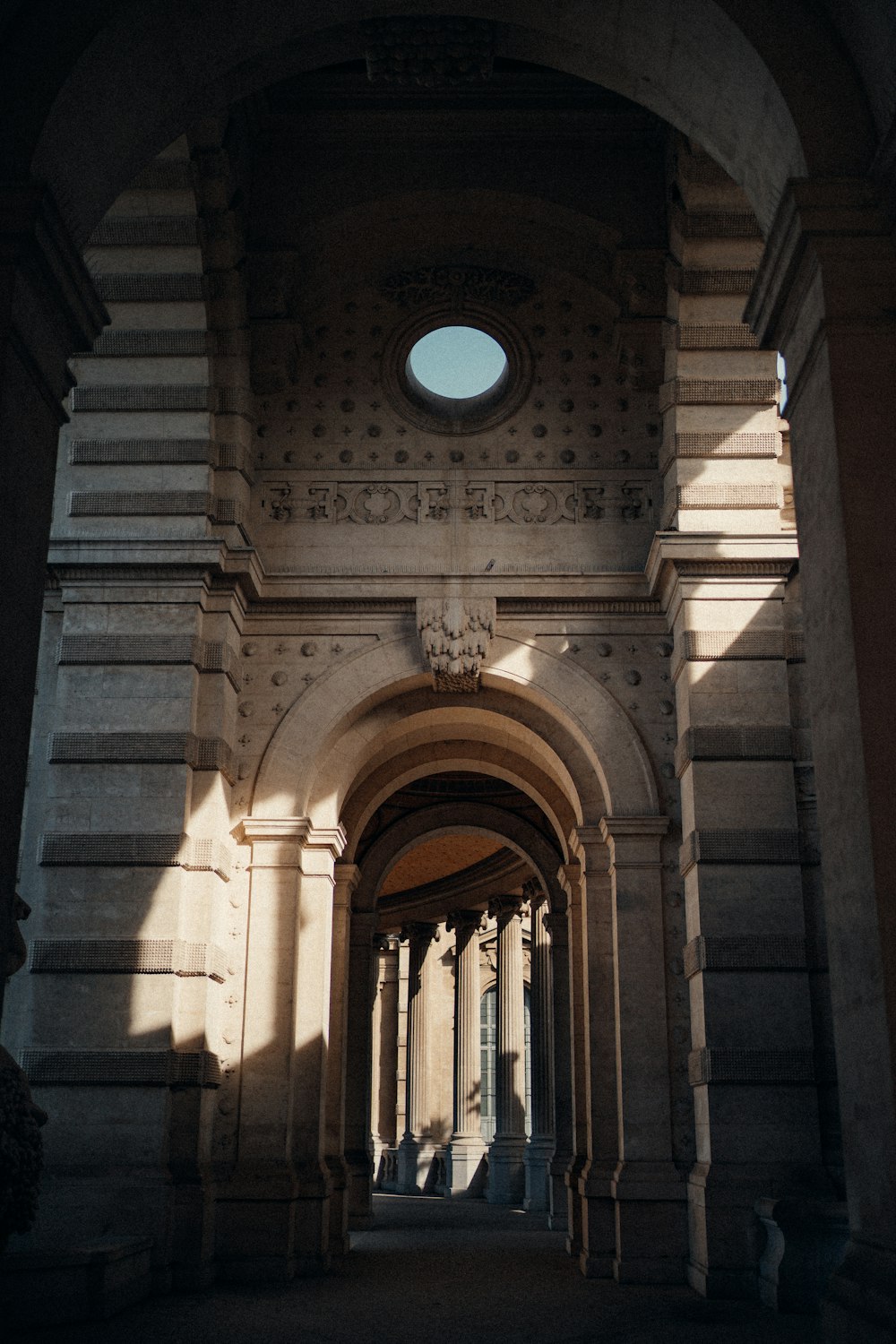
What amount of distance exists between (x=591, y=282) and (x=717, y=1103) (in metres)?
10.4

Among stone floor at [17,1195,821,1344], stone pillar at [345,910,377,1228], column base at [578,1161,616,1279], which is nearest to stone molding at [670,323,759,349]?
column base at [578,1161,616,1279]

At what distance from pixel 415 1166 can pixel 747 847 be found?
2208 cm

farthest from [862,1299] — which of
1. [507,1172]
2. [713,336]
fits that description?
[507,1172]

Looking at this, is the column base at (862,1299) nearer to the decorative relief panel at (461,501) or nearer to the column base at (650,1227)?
the column base at (650,1227)

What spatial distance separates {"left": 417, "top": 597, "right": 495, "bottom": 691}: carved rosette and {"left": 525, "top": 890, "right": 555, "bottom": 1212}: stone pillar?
1110cm

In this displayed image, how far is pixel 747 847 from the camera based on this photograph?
1386 cm

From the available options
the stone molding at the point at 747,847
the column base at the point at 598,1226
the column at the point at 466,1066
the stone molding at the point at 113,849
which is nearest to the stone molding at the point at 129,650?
the stone molding at the point at 113,849

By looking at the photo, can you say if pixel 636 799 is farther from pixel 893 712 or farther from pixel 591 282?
pixel 893 712

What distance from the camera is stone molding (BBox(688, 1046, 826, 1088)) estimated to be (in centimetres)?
1301

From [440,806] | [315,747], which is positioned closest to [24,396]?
[315,747]

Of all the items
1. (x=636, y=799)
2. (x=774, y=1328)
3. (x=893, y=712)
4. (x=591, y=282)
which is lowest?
(x=774, y=1328)

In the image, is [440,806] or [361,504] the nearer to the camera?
[361,504]

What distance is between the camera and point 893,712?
23.0 feet

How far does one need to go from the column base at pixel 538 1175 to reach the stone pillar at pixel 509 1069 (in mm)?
1669
